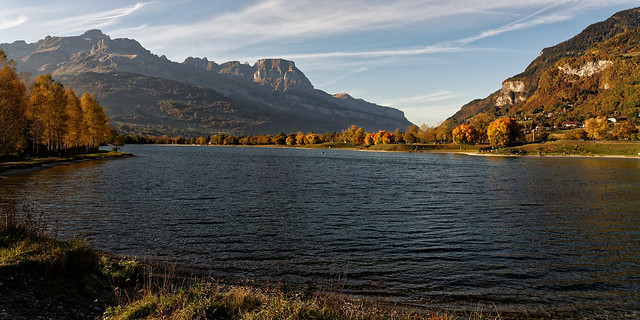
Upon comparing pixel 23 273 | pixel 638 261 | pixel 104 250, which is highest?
pixel 23 273

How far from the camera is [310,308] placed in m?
12.3

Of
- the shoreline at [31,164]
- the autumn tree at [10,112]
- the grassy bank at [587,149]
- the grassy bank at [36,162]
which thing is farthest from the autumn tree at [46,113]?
the grassy bank at [587,149]

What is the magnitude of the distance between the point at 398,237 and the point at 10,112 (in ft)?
280

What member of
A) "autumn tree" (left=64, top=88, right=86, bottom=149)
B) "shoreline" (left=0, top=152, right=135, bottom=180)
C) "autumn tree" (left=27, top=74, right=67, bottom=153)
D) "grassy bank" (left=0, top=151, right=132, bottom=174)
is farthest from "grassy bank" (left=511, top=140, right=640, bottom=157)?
"autumn tree" (left=27, top=74, right=67, bottom=153)

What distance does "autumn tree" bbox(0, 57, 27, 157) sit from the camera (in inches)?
2810

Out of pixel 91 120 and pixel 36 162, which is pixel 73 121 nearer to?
pixel 91 120

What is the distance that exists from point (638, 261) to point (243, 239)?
27.7 meters

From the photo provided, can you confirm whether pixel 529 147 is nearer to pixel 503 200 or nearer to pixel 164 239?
pixel 503 200

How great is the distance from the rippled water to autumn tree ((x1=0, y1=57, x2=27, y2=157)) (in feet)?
82.9

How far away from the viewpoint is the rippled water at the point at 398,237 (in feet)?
62.0

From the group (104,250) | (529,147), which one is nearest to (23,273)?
(104,250)

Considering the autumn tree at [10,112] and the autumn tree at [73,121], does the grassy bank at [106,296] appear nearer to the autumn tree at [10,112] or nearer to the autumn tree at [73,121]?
the autumn tree at [10,112]

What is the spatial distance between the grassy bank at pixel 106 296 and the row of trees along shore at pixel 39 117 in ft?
242

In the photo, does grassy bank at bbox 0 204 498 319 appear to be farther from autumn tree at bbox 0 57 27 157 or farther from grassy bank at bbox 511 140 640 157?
grassy bank at bbox 511 140 640 157
